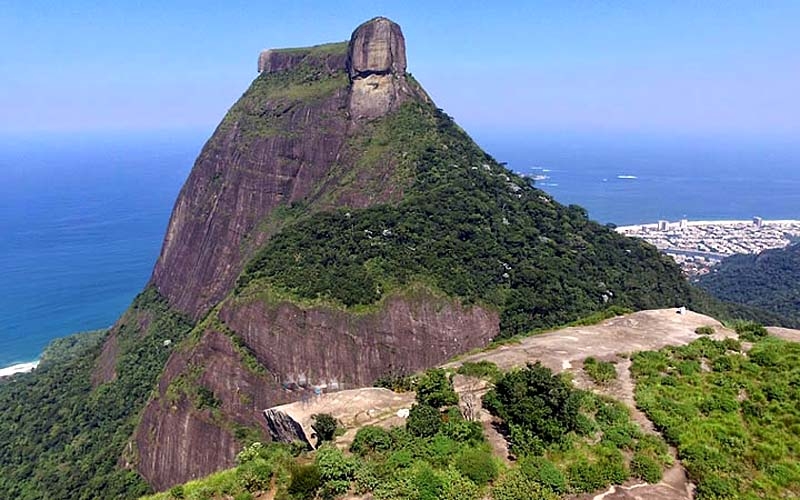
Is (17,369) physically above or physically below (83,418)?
below

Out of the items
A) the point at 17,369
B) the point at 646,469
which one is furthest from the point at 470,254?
the point at 17,369

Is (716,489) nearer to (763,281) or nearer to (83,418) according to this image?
(83,418)

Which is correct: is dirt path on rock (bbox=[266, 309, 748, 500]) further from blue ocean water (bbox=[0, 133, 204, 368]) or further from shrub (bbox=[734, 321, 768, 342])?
blue ocean water (bbox=[0, 133, 204, 368])

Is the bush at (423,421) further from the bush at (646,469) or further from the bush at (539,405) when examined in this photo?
the bush at (646,469)

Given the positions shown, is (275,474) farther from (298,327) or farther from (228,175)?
(228,175)

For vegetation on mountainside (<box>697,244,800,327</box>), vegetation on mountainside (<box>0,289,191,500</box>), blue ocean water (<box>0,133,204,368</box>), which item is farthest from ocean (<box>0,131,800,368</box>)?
vegetation on mountainside (<box>697,244,800,327</box>)

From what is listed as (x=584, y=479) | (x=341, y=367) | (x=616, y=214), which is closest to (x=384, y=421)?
(x=584, y=479)

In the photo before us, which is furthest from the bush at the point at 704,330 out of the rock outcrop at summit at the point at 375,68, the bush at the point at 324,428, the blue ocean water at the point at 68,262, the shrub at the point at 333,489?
the blue ocean water at the point at 68,262
